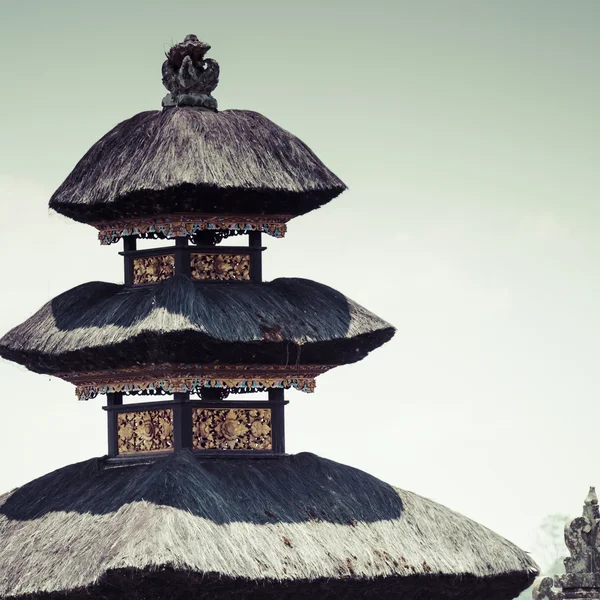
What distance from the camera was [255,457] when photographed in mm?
34875

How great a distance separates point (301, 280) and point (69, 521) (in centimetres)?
619

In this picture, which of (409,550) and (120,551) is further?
(409,550)

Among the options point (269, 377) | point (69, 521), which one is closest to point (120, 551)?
point (69, 521)

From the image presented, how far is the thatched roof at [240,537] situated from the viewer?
30797 millimetres

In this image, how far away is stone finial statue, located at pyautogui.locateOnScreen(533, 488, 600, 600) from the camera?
34.5 meters

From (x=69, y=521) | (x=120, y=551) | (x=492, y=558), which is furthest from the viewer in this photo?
(x=492, y=558)

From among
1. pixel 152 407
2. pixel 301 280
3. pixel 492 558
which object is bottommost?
pixel 492 558

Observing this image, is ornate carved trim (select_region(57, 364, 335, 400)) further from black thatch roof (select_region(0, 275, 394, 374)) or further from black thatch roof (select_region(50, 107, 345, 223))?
black thatch roof (select_region(50, 107, 345, 223))

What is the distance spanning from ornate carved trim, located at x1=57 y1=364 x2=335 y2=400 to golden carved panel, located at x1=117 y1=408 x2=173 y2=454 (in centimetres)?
46

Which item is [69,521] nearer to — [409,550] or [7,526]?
[7,526]

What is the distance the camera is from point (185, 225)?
3500 centimetres

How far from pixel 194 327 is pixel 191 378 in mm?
1532

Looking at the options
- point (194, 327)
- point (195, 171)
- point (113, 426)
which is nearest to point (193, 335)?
point (194, 327)

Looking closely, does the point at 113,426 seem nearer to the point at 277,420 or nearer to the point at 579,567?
the point at 277,420
